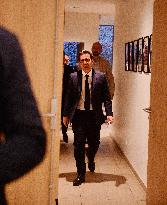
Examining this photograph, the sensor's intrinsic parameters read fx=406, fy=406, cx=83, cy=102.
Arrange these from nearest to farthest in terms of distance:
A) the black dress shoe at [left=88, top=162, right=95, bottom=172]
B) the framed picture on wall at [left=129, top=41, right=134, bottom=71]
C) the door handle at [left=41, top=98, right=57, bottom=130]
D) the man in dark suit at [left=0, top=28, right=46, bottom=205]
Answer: the man in dark suit at [left=0, top=28, right=46, bottom=205], the door handle at [left=41, top=98, right=57, bottom=130], the black dress shoe at [left=88, top=162, right=95, bottom=172], the framed picture on wall at [left=129, top=41, right=134, bottom=71]

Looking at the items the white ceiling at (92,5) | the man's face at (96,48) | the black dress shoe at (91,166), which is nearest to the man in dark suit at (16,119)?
the black dress shoe at (91,166)

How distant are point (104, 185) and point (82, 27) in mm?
7363

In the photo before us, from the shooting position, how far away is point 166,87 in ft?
12.0

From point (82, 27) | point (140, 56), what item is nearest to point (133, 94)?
point (140, 56)

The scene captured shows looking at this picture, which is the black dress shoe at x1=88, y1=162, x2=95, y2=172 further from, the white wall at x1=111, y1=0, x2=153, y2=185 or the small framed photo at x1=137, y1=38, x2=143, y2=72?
the small framed photo at x1=137, y1=38, x2=143, y2=72

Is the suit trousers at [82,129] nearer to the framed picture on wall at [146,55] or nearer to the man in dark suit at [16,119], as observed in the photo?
the framed picture on wall at [146,55]

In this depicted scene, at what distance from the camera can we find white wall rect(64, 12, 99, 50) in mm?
11367

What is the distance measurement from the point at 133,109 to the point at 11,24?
3.12m

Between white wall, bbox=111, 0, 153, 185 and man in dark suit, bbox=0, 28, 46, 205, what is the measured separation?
3912 millimetres

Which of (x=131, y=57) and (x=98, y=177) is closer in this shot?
(x=98, y=177)

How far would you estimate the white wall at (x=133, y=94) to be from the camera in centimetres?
480

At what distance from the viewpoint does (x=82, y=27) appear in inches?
454

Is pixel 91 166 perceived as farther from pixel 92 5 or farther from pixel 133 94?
pixel 92 5


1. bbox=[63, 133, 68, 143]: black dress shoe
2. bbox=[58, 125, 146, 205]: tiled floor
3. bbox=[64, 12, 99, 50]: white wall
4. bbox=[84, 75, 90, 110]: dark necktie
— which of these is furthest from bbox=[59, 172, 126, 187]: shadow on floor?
bbox=[64, 12, 99, 50]: white wall
